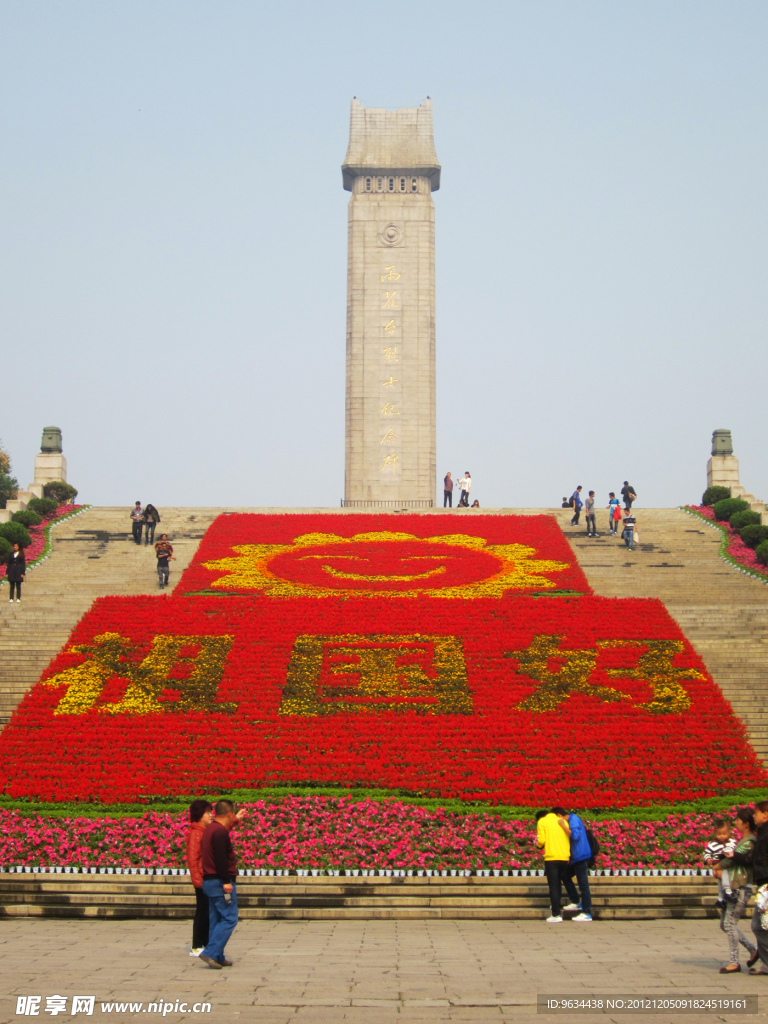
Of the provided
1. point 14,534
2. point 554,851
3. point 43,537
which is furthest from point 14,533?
point 554,851

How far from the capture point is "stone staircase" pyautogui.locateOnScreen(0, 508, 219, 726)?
2334cm

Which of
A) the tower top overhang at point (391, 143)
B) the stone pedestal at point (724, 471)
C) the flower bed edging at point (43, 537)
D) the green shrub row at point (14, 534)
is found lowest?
the flower bed edging at point (43, 537)

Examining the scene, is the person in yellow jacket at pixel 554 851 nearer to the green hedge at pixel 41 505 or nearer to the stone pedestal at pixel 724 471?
the green hedge at pixel 41 505

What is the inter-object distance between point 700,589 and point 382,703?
11886 millimetres

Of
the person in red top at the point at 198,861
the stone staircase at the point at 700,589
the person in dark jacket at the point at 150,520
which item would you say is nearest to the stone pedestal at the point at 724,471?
the stone staircase at the point at 700,589

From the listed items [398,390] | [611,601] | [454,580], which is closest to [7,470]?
[398,390]

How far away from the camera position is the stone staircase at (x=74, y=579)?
919 inches

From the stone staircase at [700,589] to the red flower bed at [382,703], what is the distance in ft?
2.20

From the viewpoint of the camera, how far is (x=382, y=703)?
Result: 21.0 m

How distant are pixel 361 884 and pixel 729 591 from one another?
17.6 metres

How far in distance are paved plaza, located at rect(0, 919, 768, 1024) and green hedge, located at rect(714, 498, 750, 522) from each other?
79.6 feet

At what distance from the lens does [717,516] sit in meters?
36.4

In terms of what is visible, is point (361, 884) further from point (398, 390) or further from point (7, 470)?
point (7, 470)

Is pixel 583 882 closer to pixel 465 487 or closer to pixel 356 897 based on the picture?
pixel 356 897
